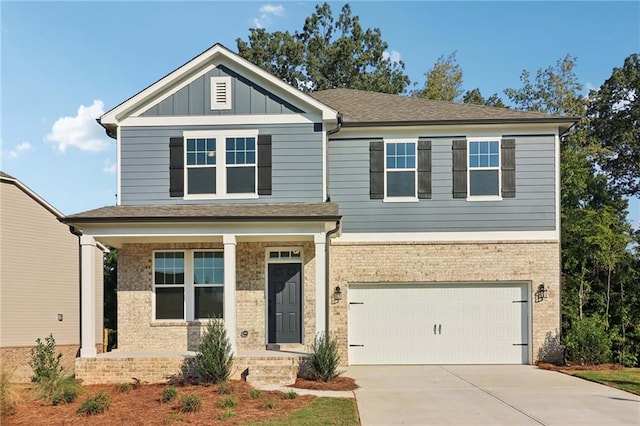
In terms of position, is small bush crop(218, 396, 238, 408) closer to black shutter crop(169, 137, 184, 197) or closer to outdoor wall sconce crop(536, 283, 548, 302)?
black shutter crop(169, 137, 184, 197)

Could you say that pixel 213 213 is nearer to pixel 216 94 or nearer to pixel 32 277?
pixel 216 94

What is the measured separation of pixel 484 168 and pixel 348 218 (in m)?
3.57

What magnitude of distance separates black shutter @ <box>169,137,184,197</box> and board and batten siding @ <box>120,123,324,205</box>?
0.11 m

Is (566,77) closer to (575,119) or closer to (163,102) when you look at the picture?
(575,119)

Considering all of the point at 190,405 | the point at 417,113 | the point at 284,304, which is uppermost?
the point at 417,113

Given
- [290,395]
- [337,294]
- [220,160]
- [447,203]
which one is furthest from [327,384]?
[220,160]

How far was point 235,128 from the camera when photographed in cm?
1527

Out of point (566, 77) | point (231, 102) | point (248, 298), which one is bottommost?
point (248, 298)

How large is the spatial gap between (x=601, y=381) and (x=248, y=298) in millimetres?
7864

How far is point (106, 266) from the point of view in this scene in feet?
96.6

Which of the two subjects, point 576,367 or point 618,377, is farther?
point 576,367

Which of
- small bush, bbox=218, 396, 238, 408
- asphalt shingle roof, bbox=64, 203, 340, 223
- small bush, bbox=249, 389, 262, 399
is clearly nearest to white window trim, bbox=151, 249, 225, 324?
asphalt shingle roof, bbox=64, 203, 340, 223

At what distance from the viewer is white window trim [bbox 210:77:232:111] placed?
1530cm

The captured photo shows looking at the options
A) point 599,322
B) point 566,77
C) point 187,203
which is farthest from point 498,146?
point 566,77
